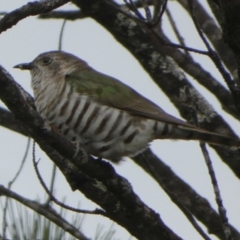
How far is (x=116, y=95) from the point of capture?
16.8 feet

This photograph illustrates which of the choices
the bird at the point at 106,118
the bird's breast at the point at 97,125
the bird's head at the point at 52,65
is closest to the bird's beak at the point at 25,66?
the bird's head at the point at 52,65

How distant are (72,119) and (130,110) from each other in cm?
50

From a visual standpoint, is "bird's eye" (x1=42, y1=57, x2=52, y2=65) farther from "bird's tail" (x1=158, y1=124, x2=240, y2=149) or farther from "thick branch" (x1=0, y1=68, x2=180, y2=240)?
"thick branch" (x1=0, y1=68, x2=180, y2=240)

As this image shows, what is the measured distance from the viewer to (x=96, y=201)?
13.4 feet

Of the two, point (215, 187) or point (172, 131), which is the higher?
point (172, 131)

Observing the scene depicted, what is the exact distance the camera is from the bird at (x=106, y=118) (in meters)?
4.66

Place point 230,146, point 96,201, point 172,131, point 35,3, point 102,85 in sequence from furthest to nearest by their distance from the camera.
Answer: point 102,85, point 172,131, point 230,146, point 96,201, point 35,3

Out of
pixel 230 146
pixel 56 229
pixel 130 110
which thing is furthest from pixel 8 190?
pixel 230 146

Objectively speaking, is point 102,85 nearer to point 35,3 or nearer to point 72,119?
point 72,119

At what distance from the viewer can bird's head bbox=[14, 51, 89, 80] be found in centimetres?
571

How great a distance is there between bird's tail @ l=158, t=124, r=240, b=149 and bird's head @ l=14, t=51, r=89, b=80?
1135 millimetres

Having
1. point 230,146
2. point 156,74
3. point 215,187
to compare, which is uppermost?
point 156,74

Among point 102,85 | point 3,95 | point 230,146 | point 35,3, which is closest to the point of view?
point 3,95

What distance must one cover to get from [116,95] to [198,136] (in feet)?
2.42
